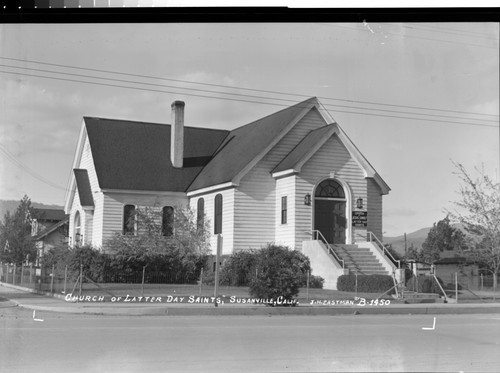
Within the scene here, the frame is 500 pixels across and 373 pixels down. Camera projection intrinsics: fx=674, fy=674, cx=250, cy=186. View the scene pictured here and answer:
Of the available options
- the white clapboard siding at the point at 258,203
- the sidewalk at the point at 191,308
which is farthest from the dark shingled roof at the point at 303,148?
the sidewalk at the point at 191,308

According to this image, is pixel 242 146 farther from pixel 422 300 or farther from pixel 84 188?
pixel 422 300

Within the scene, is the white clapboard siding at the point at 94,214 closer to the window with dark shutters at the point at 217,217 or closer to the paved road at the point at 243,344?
the paved road at the point at 243,344

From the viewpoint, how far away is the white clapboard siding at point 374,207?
7.04 m

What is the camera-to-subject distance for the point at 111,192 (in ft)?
25.1

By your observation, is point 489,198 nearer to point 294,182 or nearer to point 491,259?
point 491,259

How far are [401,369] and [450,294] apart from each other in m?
1.83

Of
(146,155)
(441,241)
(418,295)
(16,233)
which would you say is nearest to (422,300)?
(418,295)

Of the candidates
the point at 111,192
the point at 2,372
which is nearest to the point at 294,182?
the point at 111,192

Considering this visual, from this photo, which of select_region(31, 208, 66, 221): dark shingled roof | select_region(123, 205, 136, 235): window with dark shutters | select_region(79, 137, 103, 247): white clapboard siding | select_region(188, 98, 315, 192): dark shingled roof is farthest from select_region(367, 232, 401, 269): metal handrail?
select_region(31, 208, 66, 221): dark shingled roof

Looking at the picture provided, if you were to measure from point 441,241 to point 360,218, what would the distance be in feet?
3.38

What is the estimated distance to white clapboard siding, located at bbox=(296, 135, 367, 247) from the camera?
7270 millimetres

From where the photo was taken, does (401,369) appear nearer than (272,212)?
Yes

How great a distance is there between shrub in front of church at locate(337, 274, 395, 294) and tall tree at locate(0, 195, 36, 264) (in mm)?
3312

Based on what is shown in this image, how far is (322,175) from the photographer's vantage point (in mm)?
7691
